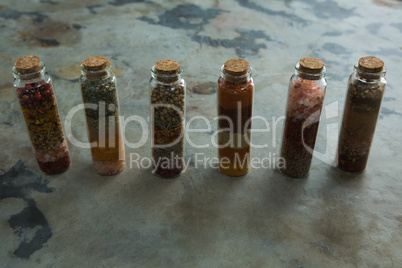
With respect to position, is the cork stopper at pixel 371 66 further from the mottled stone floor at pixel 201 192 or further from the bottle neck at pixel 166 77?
the bottle neck at pixel 166 77

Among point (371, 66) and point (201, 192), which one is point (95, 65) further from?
point (371, 66)

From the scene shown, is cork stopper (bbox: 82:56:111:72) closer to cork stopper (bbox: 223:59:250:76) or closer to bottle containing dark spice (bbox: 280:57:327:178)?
cork stopper (bbox: 223:59:250:76)

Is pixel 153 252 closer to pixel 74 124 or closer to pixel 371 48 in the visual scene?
pixel 74 124

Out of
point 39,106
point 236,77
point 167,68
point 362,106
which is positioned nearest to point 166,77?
point 167,68

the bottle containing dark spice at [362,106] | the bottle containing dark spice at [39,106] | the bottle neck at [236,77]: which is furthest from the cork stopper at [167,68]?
the bottle containing dark spice at [362,106]

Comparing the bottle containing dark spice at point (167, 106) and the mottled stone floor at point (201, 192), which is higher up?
the bottle containing dark spice at point (167, 106)

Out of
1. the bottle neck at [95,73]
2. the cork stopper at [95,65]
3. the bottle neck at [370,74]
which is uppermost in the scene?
the cork stopper at [95,65]

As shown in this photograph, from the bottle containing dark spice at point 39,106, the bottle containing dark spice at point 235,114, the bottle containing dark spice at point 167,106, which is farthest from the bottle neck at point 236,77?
the bottle containing dark spice at point 39,106
